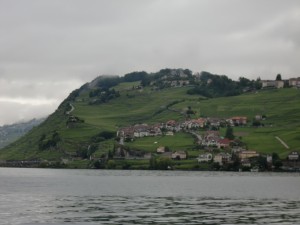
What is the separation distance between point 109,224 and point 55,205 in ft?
81.2

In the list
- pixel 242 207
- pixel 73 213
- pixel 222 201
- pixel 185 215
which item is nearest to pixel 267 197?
pixel 222 201

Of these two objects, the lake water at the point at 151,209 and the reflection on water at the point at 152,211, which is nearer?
the reflection on water at the point at 152,211

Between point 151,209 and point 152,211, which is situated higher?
point 151,209

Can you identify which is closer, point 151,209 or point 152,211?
point 152,211

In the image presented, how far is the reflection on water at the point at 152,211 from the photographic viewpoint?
69.2m

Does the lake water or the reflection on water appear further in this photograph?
the lake water

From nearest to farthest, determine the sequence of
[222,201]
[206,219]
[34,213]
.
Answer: [206,219] < [34,213] < [222,201]

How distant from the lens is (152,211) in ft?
261

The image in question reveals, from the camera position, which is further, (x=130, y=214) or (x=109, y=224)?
(x=130, y=214)

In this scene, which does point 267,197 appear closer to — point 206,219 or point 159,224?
point 206,219

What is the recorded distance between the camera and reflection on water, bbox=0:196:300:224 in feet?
227

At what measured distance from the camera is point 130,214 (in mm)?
75750

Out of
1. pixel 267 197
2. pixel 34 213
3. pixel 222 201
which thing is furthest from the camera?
pixel 267 197

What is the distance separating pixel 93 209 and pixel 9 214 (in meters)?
13.1
